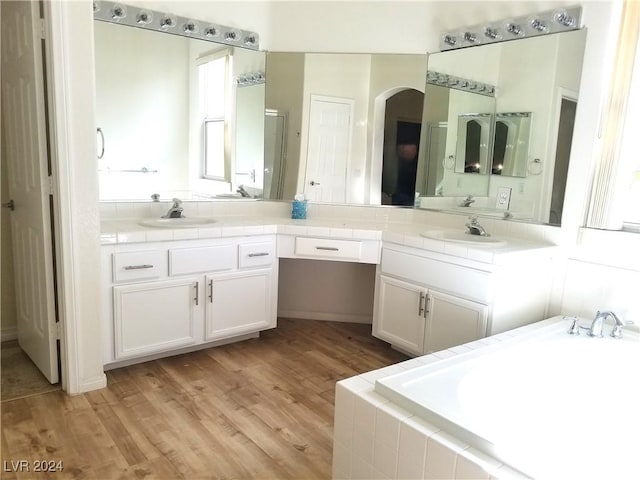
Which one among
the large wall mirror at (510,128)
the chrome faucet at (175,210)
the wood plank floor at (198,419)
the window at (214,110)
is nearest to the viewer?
the wood plank floor at (198,419)

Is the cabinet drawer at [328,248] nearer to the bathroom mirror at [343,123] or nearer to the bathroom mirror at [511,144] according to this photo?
the bathroom mirror at [343,123]

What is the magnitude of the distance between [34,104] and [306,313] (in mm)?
2268

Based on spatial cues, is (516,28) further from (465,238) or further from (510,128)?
(465,238)

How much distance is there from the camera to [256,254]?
3.04 m

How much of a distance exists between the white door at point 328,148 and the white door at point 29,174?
1.75 m

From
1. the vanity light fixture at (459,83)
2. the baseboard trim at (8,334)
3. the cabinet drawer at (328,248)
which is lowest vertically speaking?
the baseboard trim at (8,334)

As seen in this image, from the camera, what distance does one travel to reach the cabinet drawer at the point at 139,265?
253cm

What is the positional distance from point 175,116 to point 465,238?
2.03 metres

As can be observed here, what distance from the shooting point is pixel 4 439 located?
207 centimetres

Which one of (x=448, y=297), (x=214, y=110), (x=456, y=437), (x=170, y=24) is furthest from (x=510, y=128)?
(x=170, y=24)

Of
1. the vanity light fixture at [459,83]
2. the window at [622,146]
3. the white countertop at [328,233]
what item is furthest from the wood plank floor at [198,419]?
the vanity light fixture at [459,83]

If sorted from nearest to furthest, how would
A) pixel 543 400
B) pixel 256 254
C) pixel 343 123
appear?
1. pixel 543 400
2. pixel 256 254
3. pixel 343 123

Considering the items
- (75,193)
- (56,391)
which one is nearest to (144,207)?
(75,193)

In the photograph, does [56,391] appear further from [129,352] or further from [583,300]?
[583,300]
